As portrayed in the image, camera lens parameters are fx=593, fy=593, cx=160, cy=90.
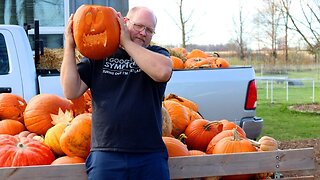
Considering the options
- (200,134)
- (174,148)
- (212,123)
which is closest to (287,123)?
(212,123)

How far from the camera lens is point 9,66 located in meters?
6.12

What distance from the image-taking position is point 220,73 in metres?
6.87

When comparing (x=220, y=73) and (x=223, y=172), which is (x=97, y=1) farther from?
(x=223, y=172)

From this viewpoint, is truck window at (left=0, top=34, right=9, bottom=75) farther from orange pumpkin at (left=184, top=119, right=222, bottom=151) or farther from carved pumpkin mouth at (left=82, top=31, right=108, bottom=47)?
carved pumpkin mouth at (left=82, top=31, right=108, bottom=47)

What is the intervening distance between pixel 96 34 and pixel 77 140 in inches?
26.0

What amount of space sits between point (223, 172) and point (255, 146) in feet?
1.60

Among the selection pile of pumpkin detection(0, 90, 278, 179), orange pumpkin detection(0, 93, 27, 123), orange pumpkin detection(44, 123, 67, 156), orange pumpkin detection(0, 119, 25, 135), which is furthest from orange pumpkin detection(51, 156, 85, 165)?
orange pumpkin detection(0, 93, 27, 123)

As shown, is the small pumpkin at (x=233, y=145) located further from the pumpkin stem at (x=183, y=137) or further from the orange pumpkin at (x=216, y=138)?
the pumpkin stem at (x=183, y=137)

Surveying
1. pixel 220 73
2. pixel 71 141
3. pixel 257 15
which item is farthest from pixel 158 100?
pixel 257 15

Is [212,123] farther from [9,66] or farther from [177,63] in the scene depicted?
[177,63]

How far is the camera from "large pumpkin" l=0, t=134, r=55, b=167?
3.43m

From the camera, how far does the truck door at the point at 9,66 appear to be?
19.8ft

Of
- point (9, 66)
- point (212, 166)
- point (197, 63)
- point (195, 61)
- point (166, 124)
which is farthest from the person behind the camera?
point (195, 61)

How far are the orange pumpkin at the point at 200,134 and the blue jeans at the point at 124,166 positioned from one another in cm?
97
